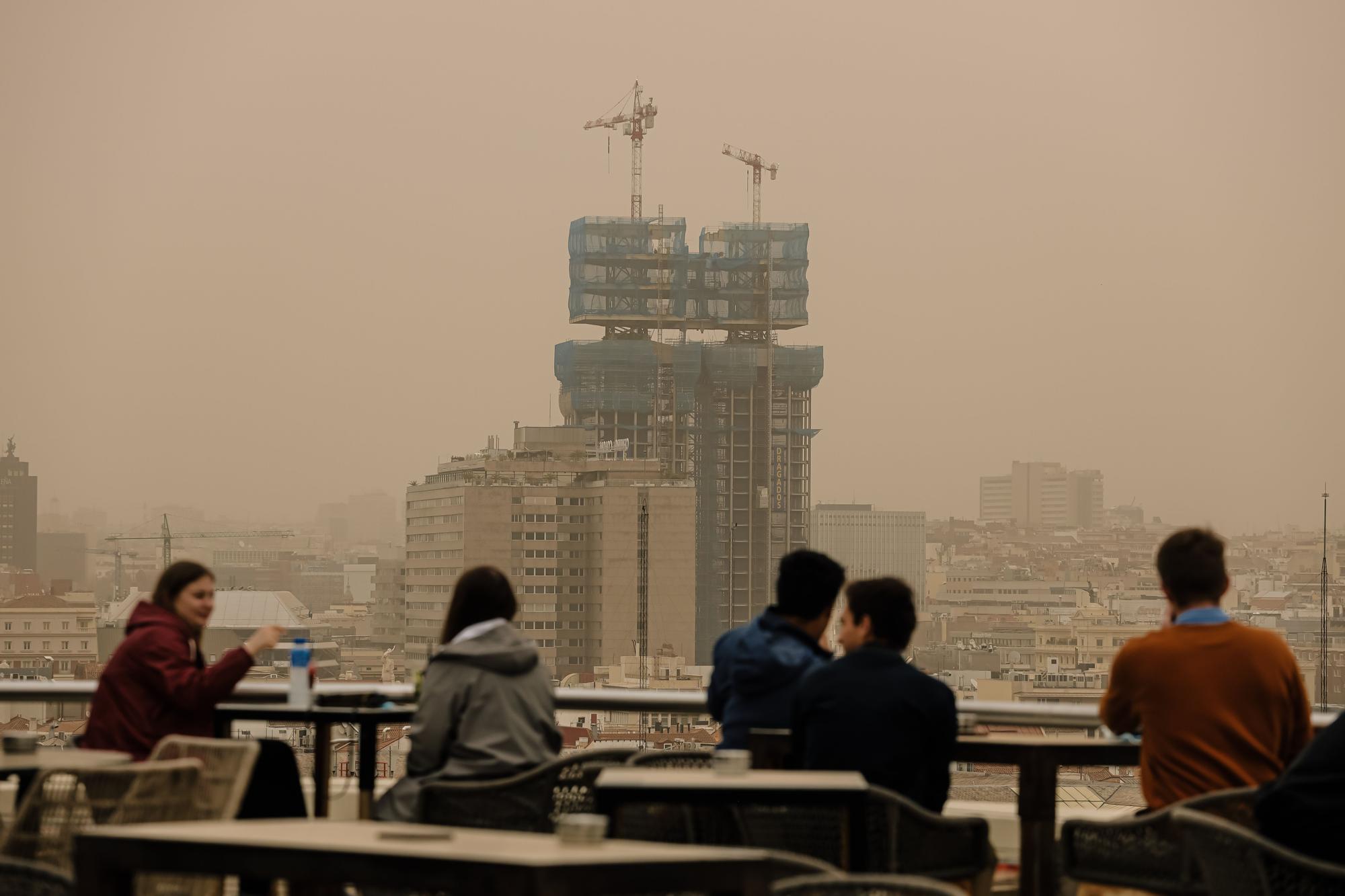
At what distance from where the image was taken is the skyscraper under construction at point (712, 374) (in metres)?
93.4

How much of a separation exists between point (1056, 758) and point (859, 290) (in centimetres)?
10202

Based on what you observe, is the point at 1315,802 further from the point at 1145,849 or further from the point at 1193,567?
the point at 1193,567

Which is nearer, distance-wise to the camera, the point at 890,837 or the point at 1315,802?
the point at 1315,802

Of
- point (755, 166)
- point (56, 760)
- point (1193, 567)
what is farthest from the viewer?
point (755, 166)

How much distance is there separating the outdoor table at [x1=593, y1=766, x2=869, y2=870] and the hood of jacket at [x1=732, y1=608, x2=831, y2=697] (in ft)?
2.76

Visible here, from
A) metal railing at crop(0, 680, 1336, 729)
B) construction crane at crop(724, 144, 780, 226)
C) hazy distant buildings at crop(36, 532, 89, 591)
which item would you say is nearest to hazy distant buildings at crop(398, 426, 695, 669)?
hazy distant buildings at crop(36, 532, 89, 591)

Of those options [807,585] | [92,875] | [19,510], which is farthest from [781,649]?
[19,510]

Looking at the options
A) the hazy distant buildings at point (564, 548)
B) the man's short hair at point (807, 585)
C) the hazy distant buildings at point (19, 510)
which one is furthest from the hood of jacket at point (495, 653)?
the hazy distant buildings at point (564, 548)

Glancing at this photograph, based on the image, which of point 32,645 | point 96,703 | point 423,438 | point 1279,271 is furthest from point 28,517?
point 1279,271

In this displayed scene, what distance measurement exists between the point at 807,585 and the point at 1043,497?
262 ft

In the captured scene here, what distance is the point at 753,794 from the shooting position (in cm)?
268

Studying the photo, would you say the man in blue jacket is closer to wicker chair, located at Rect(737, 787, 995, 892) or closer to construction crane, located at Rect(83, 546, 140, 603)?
wicker chair, located at Rect(737, 787, 995, 892)

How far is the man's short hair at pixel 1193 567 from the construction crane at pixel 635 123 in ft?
333

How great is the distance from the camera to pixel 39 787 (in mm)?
2793
